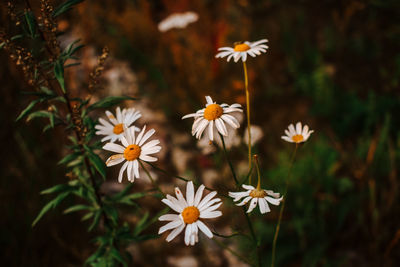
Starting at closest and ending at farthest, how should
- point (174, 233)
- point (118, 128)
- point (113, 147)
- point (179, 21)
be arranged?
point (174, 233), point (113, 147), point (118, 128), point (179, 21)

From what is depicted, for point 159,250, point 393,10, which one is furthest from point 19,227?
point 393,10

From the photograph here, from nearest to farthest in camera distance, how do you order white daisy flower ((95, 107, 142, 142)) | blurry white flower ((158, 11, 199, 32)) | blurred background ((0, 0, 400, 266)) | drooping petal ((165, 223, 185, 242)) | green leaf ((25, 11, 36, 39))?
1. drooping petal ((165, 223, 185, 242))
2. green leaf ((25, 11, 36, 39))
3. white daisy flower ((95, 107, 142, 142))
4. blurred background ((0, 0, 400, 266))
5. blurry white flower ((158, 11, 199, 32))

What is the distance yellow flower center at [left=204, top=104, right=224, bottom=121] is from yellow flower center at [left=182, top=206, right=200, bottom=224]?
0.32m

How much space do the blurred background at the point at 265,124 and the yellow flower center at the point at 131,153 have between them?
42cm

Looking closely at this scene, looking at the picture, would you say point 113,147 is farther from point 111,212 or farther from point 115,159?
point 111,212

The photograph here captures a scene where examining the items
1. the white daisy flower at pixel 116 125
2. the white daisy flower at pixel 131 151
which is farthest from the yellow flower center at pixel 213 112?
the white daisy flower at pixel 116 125

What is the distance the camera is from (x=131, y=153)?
106 cm

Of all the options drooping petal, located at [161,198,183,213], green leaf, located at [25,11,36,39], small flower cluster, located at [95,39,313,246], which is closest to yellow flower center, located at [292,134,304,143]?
small flower cluster, located at [95,39,313,246]

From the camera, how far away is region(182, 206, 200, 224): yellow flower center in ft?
3.24

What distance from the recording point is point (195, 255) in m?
2.34

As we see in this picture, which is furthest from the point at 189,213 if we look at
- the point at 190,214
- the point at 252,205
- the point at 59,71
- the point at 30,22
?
the point at 30,22

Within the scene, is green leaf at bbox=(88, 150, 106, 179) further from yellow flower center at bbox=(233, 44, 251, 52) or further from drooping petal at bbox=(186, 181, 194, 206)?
yellow flower center at bbox=(233, 44, 251, 52)

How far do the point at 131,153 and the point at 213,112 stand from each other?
0.32 metres

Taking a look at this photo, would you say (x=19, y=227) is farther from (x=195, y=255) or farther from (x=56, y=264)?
(x=195, y=255)
